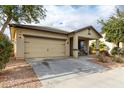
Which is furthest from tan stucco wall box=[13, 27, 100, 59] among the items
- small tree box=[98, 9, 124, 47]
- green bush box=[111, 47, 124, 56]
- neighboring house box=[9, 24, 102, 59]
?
green bush box=[111, 47, 124, 56]

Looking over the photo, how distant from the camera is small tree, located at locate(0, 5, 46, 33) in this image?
36.5 feet

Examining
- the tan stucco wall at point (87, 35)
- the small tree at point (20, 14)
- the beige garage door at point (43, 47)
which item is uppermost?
the small tree at point (20, 14)

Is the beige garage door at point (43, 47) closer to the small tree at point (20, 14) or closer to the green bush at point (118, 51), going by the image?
the small tree at point (20, 14)

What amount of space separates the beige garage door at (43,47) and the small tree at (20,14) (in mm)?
2029

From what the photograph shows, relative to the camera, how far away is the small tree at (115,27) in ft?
54.7

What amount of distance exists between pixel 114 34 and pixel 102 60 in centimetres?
574

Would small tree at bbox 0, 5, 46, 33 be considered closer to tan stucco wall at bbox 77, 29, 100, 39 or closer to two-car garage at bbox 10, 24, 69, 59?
two-car garage at bbox 10, 24, 69, 59

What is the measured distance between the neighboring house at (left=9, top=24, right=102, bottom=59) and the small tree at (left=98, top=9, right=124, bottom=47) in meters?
2.45

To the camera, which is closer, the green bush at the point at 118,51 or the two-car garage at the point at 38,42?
the two-car garage at the point at 38,42

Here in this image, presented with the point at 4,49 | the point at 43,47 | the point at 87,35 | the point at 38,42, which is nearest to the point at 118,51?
the point at 87,35

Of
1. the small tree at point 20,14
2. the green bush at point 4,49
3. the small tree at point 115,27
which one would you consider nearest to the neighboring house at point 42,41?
the small tree at point 20,14

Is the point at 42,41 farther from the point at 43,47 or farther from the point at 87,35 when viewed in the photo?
the point at 87,35
